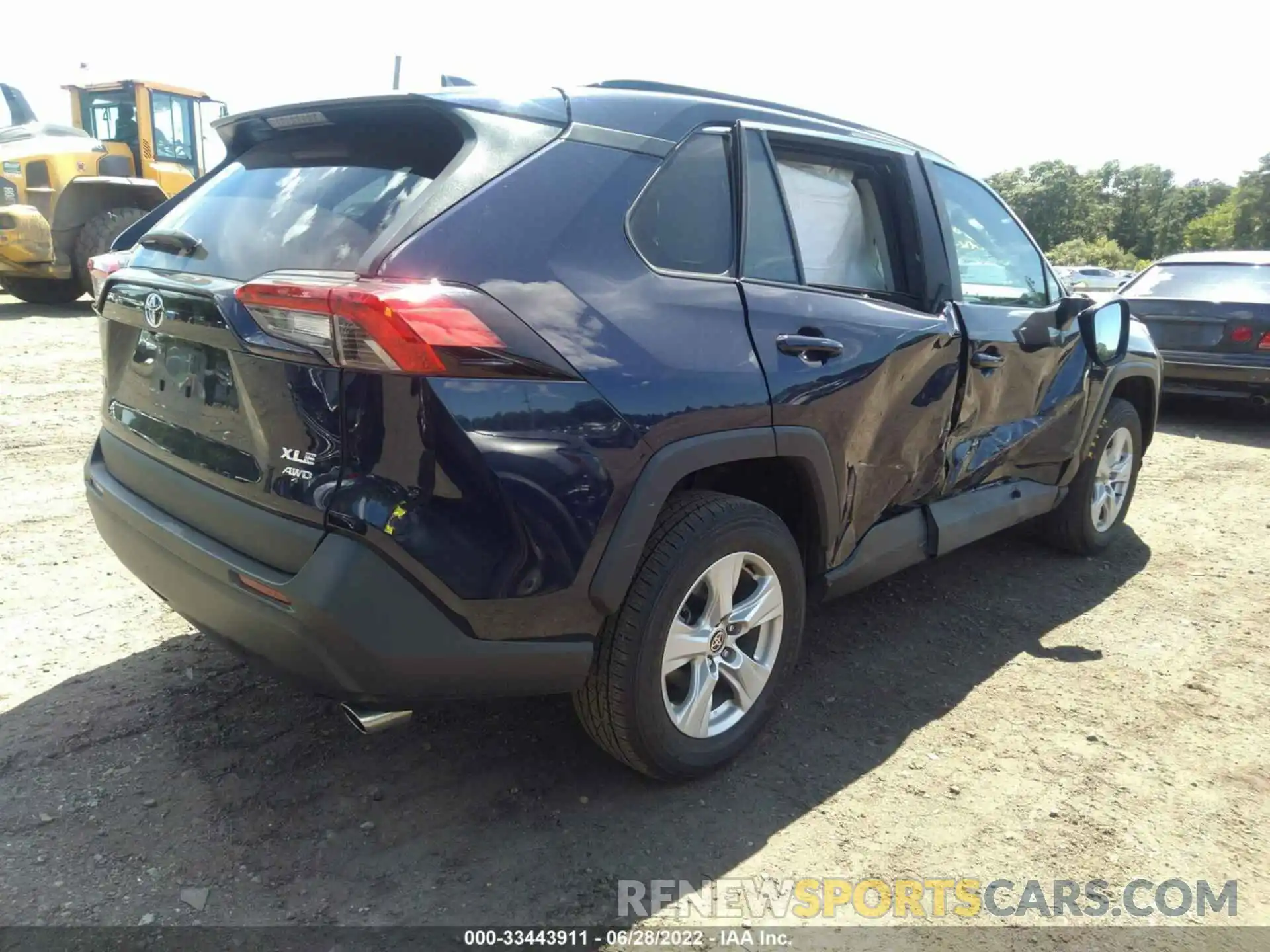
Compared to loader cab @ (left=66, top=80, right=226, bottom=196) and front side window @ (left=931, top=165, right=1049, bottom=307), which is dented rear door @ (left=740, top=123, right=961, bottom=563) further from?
loader cab @ (left=66, top=80, right=226, bottom=196)

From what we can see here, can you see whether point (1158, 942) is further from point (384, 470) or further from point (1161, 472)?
point (1161, 472)

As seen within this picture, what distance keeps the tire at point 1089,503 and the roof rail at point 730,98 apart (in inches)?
80.5

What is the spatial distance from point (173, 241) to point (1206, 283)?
896 centimetres

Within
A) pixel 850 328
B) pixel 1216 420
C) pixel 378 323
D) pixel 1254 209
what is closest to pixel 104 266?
pixel 378 323

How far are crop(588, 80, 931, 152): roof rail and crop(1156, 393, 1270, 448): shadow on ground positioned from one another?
622 centimetres

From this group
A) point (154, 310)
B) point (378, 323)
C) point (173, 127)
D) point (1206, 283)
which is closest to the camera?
point (378, 323)

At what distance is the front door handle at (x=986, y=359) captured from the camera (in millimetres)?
3525

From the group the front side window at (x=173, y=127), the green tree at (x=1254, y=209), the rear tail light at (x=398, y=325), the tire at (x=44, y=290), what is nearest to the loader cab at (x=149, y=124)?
the front side window at (x=173, y=127)

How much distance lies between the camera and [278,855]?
2361 millimetres

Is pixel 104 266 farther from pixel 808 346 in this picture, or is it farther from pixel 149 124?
pixel 149 124

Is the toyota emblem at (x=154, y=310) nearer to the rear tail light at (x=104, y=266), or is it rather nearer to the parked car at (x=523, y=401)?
the parked car at (x=523, y=401)

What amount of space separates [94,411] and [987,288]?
19.3 feet

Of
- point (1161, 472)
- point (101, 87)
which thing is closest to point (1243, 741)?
point (1161, 472)

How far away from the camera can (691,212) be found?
2604 mm
